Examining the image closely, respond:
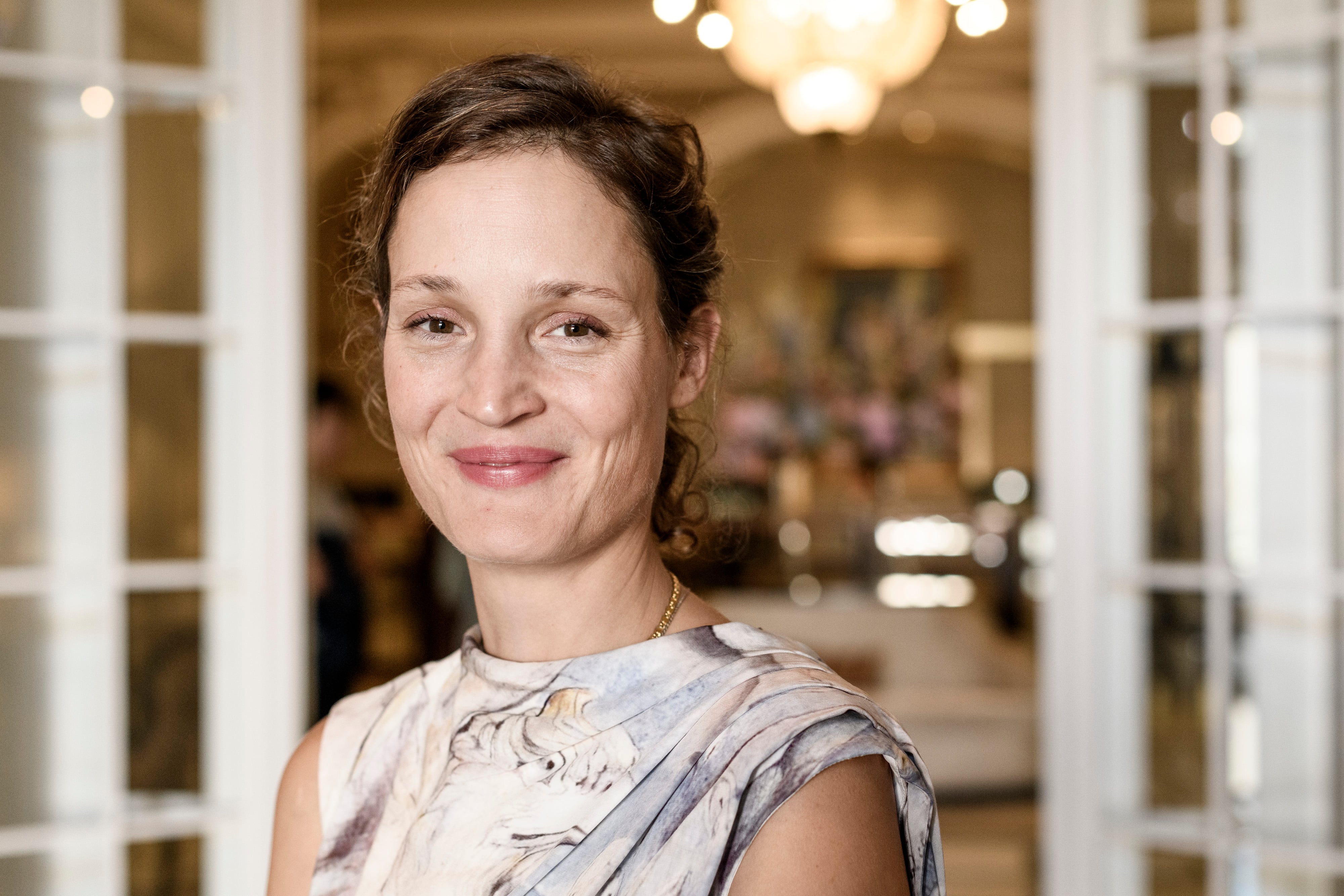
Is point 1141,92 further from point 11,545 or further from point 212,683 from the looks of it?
point 11,545

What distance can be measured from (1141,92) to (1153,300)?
→ 17.0 inches

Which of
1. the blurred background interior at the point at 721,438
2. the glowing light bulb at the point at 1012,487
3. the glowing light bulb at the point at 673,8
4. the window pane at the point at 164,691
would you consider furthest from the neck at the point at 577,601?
the glowing light bulb at the point at 1012,487

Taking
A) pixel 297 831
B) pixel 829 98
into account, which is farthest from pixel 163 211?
pixel 829 98

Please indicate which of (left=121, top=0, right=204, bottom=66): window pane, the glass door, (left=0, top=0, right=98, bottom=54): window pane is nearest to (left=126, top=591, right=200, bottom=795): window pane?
the glass door

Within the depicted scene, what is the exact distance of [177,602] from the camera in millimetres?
2494

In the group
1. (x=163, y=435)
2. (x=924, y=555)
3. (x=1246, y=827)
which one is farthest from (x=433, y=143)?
(x=924, y=555)

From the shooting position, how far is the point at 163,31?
8.12 feet

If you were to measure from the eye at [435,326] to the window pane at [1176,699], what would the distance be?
6.58 feet

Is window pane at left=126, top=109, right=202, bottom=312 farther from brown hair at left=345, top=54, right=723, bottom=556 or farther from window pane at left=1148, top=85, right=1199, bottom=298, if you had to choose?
window pane at left=1148, top=85, right=1199, bottom=298

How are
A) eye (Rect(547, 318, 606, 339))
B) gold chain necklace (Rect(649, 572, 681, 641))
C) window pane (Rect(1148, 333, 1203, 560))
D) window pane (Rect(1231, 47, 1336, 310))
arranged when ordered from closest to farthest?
eye (Rect(547, 318, 606, 339))
gold chain necklace (Rect(649, 572, 681, 641))
window pane (Rect(1231, 47, 1336, 310))
window pane (Rect(1148, 333, 1203, 560))

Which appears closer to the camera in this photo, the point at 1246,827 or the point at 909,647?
the point at 1246,827

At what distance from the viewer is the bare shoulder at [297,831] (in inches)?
41.7

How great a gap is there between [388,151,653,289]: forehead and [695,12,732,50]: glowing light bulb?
2.47 metres

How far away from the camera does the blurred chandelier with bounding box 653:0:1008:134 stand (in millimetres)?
3721
